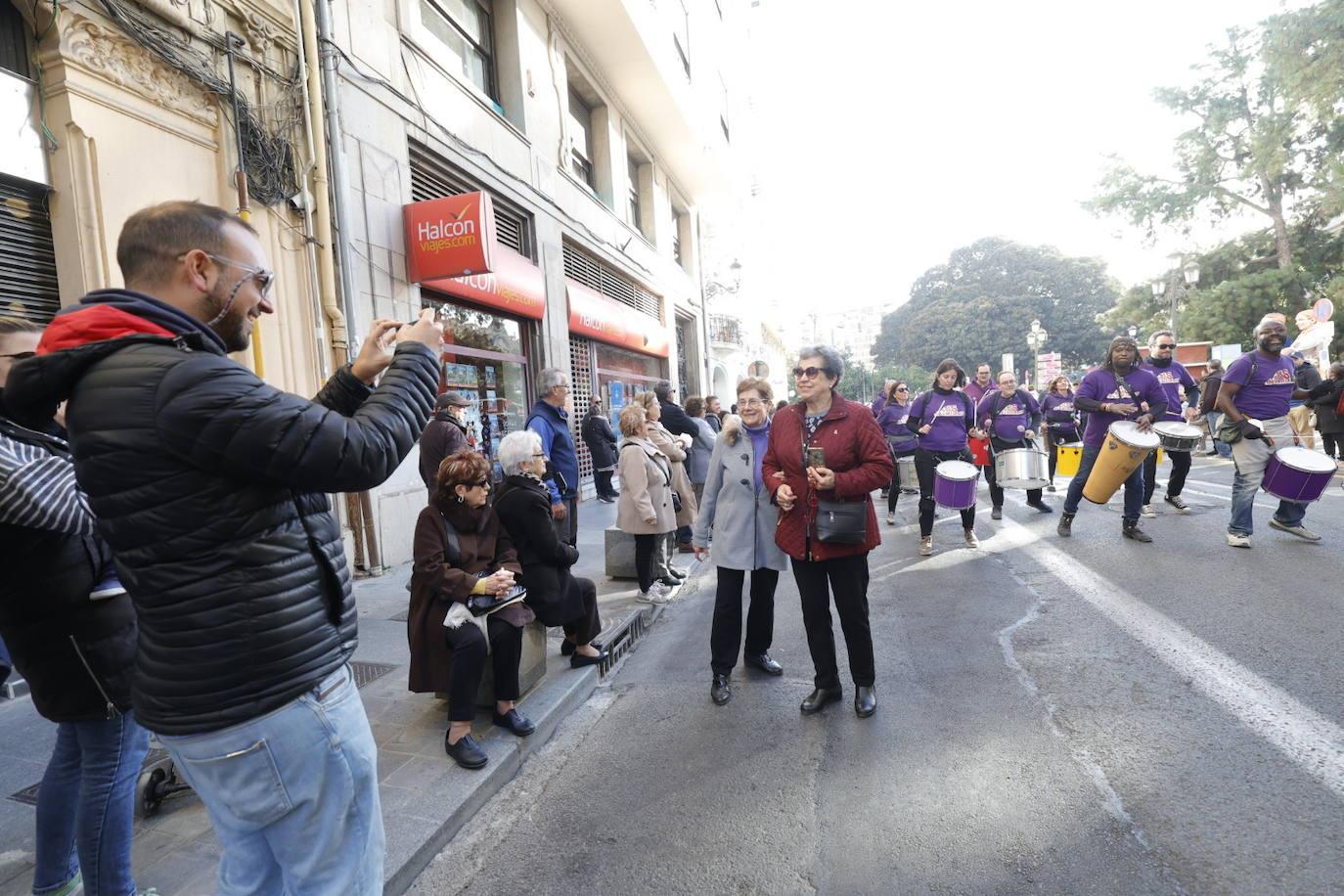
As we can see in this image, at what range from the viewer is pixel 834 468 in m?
3.67

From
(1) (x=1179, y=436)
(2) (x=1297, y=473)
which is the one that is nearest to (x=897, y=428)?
(1) (x=1179, y=436)

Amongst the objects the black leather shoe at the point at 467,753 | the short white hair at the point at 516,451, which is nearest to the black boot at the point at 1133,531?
the short white hair at the point at 516,451

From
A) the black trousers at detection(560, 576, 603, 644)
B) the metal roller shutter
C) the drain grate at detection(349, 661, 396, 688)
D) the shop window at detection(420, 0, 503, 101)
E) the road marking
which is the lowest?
the drain grate at detection(349, 661, 396, 688)

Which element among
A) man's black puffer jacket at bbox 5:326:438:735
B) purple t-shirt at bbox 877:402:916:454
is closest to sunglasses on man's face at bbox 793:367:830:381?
man's black puffer jacket at bbox 5:326:438:735

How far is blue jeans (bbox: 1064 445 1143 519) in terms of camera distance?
268 inches

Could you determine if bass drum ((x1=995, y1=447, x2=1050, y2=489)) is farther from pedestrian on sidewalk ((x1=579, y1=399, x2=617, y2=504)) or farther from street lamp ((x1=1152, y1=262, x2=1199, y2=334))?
street lamp ((x1=1152, y1=262, x2=1199, y2=334))

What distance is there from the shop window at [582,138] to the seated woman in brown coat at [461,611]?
11287mm

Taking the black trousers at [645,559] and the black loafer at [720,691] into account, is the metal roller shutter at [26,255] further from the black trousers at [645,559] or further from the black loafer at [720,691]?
the black loafer at [720,691]

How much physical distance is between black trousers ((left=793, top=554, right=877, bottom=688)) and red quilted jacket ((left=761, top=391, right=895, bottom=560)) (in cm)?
9

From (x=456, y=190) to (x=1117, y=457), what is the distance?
8453 millimetres

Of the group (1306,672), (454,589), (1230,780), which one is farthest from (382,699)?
(1306,672)

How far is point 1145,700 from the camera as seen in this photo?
3422mm

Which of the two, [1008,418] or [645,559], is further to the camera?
[1008,418]

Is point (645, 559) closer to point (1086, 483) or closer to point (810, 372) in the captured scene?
point (810, 372)
